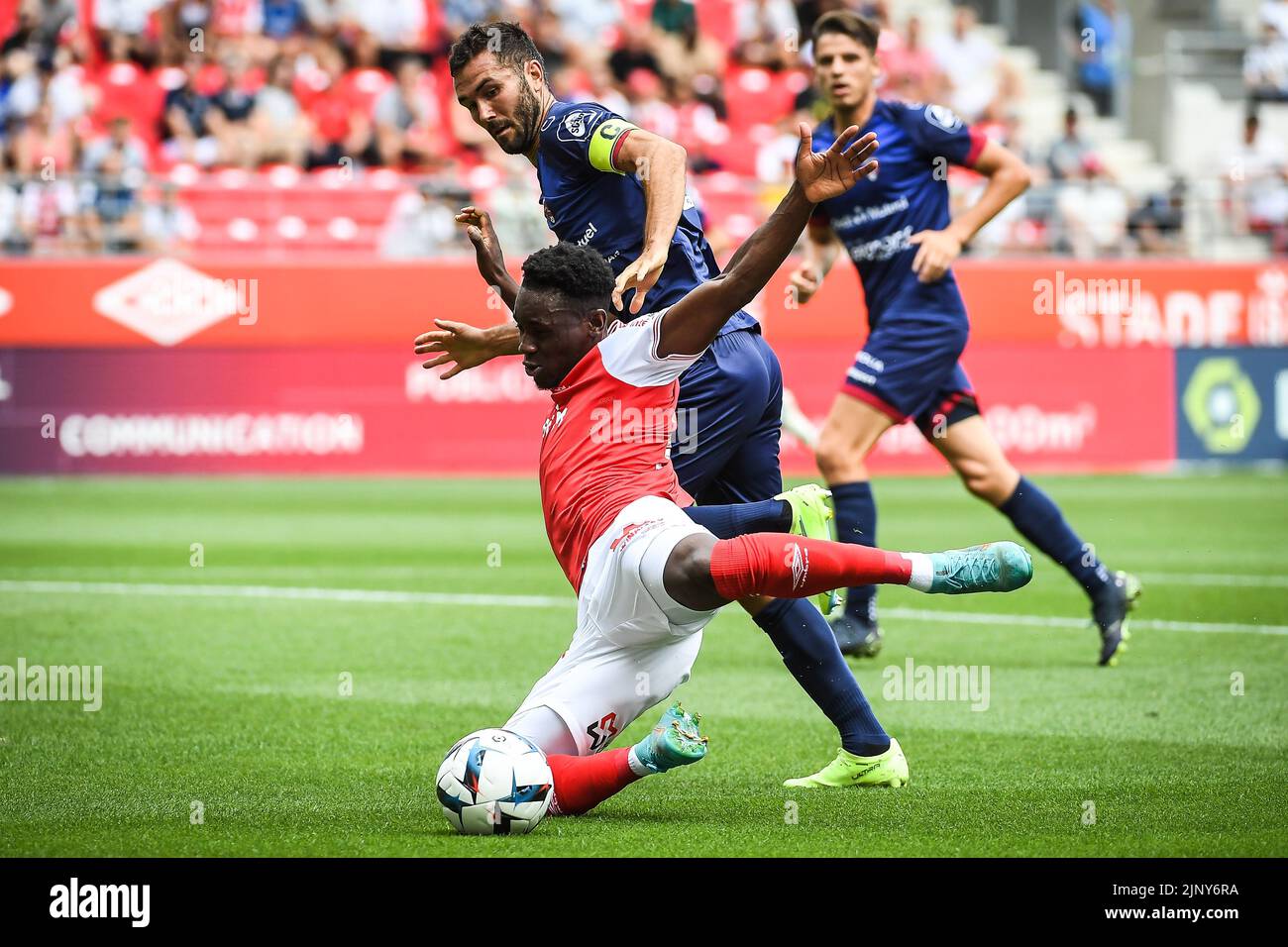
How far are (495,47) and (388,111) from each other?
1539cm

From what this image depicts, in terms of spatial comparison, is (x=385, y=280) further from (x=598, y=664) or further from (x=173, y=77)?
(x=598, y=664)

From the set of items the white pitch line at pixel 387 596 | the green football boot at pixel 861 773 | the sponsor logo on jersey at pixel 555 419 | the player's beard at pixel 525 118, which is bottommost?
the green football boot at pixel 861 773

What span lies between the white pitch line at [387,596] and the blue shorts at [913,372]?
1679 mm

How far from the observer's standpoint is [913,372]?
26.8ft

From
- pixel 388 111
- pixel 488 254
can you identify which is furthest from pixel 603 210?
pixel 388 111

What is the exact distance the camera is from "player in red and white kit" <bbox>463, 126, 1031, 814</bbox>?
4773mm

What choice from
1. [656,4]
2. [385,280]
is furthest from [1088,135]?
[385,280]

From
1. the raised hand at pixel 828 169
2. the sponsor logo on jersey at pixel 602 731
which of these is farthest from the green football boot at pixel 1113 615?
the raised hand at pixel 828 169

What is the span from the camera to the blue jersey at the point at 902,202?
8.16m

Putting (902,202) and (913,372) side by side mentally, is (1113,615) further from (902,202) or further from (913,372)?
(902,202)

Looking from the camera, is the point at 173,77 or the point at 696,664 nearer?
the point at 696,664

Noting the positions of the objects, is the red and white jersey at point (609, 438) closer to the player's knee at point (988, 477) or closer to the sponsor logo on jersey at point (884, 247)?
the player's knee at point (988, 477)
